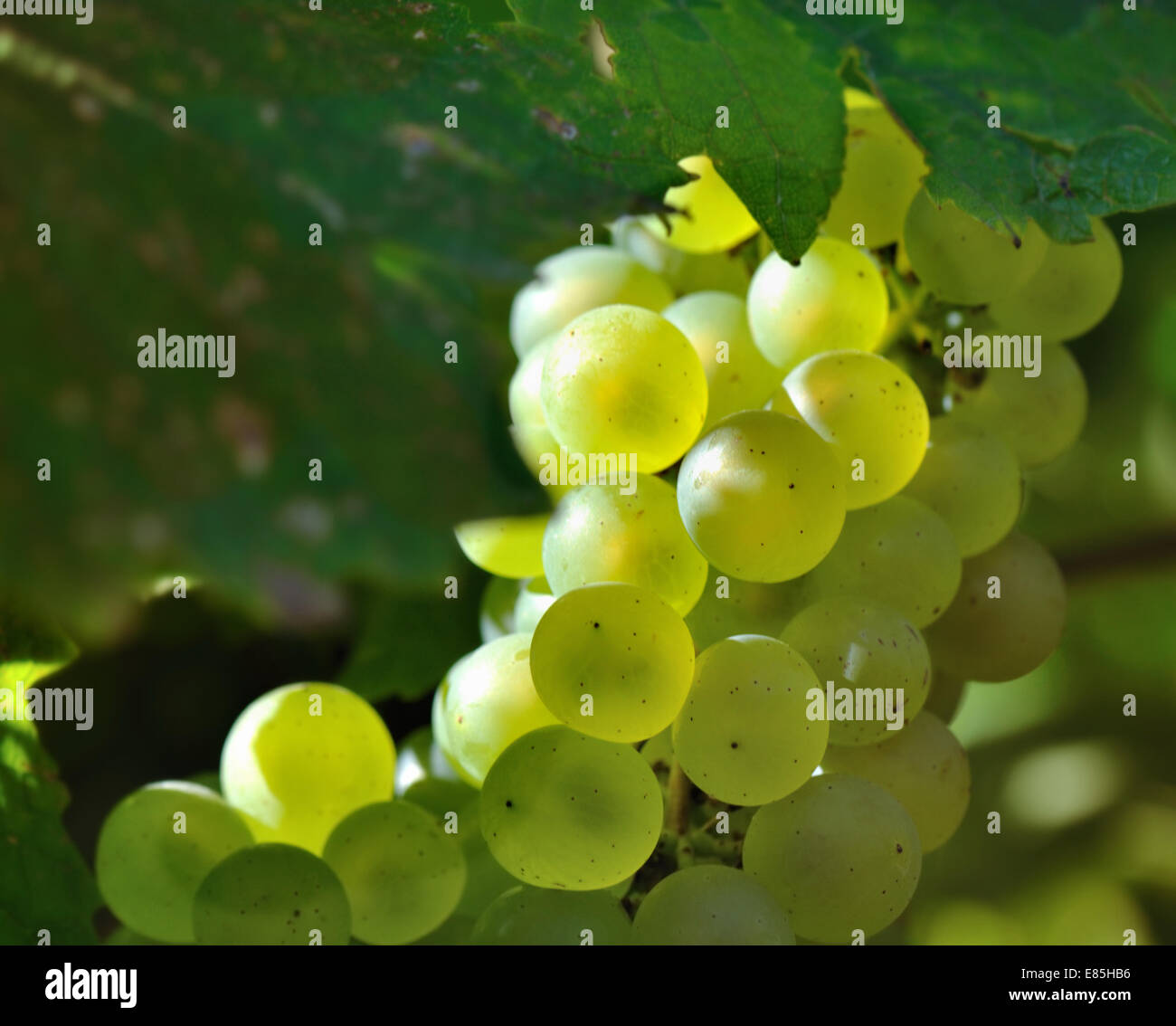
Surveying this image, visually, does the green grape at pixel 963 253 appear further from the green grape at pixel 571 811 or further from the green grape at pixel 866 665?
the green grape at pixel 571 811

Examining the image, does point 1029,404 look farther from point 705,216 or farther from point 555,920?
point 555,920

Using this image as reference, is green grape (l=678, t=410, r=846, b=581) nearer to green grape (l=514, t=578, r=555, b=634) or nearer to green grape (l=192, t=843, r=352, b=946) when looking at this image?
green grape (l=514, t=578, r=555, b=634)

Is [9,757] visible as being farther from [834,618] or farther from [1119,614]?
[1119,614]

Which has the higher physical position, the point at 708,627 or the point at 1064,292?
the point at 1064,292

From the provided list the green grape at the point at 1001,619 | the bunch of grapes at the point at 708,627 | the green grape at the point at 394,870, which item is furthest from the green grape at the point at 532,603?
the green grape at the point at 1001,619

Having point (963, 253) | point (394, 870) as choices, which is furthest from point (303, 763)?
point (963, 253)

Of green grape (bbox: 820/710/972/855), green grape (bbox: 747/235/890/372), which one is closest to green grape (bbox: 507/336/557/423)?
green grape (bbox: 747/235/890/372)
